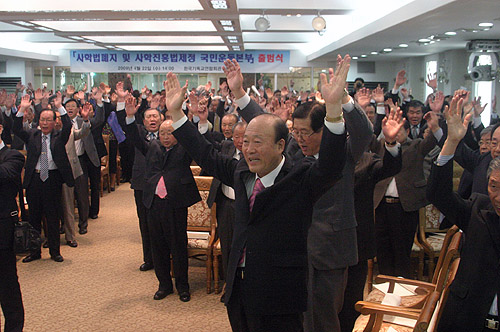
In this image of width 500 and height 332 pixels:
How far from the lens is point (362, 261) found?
300 cm

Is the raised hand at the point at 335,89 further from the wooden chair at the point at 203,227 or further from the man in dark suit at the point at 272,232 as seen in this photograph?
the wooden chair at the point at 203,227

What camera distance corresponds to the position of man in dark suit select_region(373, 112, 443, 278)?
434 centimetres

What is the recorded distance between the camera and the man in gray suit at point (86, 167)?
22.0ft

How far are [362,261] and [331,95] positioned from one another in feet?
4.70

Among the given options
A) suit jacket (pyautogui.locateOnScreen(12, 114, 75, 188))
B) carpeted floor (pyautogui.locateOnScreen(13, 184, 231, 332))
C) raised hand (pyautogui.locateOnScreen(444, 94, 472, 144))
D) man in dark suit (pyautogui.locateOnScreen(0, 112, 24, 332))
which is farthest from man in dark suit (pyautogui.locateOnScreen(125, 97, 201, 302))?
raised hand (pyautogui.locateOnScreen(444, 94, 472, 144))

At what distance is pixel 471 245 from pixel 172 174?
275 centimetres

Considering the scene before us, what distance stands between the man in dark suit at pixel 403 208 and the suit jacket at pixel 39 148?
331 cm

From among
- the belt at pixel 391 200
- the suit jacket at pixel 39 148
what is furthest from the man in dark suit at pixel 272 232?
the suit jacket at pixel 39 148

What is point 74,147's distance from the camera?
6.36m

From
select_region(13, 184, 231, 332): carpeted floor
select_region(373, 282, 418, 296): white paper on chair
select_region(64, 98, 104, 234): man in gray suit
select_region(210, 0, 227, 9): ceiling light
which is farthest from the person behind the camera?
select_region(210, 0, 227, 9): ceiling light

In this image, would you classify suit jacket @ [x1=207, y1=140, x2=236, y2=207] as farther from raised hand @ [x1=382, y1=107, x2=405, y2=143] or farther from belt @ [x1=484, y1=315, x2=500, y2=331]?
belt @ [x1=484, y1=315, x2=500, y2=331]

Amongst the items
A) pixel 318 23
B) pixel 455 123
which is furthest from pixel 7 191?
pixel 318 23

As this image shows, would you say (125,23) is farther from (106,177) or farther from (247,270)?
(247,270)

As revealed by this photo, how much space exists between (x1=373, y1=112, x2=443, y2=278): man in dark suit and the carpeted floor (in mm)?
1562
